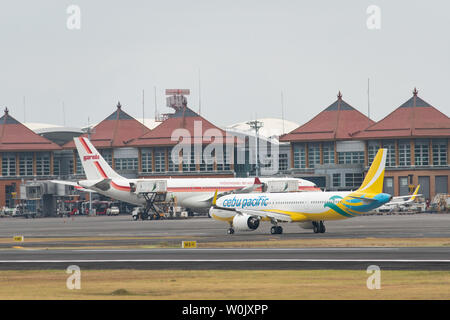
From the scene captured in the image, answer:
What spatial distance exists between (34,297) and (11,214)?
130682 millimetres

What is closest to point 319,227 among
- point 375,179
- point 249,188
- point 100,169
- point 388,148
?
point 375,179

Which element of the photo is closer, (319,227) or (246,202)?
(319,227)

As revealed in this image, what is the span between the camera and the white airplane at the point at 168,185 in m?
125

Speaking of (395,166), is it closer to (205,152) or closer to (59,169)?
(205,152)

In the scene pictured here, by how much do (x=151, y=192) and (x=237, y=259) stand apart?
78.2 m

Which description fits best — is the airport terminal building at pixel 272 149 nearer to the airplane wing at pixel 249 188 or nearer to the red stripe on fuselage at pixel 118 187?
the airplane wing at pixel 249 188

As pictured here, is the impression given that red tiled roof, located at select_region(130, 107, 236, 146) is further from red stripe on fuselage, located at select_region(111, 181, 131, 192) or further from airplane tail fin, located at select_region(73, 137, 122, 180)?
airplane tail fin, located at select_region(73, 137, 122, 180)

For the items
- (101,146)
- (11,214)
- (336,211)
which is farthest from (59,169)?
(336,211)

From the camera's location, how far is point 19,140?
182 meters

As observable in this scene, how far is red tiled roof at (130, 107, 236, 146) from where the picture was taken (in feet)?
567

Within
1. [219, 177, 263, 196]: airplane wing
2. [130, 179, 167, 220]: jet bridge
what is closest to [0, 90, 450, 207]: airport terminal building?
[219, 177, 263, 196]: airplane wing

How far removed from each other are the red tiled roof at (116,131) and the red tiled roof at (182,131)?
4.82 metres

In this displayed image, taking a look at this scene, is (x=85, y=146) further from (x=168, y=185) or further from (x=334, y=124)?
(x=334, y=124)

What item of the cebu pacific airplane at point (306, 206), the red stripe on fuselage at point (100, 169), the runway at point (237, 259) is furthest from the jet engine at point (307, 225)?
the red stripe on fuselage at point (100, 169)
